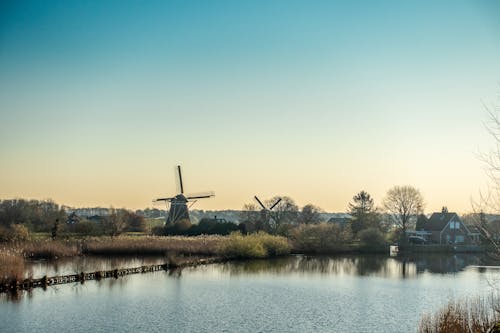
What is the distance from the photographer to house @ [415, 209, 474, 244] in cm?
6444

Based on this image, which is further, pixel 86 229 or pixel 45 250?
pixel 86 229

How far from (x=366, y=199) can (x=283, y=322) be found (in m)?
45.0

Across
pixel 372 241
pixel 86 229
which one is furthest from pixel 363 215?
pixel 86 229

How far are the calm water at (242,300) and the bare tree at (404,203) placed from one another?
77.3 ft

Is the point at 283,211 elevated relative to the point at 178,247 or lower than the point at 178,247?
elevated

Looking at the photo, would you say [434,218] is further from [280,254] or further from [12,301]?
[12,301]

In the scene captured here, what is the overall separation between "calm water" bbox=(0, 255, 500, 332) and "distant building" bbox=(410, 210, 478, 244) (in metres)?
25.7

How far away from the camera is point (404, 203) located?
207 ft

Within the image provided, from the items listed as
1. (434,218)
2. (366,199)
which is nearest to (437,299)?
(366,199)

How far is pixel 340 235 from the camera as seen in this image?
182 ft

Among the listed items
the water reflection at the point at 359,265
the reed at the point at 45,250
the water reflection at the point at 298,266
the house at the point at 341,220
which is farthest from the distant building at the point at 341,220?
the reed at the point at 45,250

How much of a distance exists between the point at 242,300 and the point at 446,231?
155ft

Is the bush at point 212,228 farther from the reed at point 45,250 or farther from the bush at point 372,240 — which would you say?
the reed at point 45,250

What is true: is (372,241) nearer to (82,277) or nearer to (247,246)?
(247,246)
